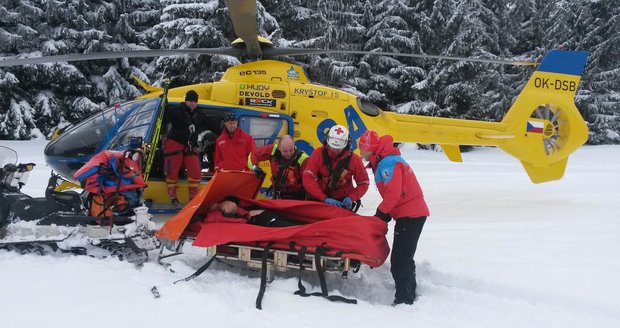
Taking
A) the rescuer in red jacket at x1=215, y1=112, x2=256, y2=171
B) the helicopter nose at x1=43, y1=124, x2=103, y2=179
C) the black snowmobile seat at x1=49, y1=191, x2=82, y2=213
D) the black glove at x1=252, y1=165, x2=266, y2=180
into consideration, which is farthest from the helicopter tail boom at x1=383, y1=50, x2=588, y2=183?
the black snowmobile seat at x1=49, y1=191, x2=82, y2=213

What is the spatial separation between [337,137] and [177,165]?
8.43 ft

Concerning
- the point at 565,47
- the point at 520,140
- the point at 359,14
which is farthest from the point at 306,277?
the point at 565,47

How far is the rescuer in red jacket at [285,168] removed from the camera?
5293 millimetres

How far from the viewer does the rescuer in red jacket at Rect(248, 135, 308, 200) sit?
5293 mm

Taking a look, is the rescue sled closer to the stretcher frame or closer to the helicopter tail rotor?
the stretcher frame

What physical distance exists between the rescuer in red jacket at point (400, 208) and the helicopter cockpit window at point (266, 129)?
9.64 ft

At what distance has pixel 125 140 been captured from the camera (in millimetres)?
6258

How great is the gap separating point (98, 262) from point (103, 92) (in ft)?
51.5

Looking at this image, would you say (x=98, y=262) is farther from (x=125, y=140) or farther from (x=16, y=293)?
(x=125, y=140)

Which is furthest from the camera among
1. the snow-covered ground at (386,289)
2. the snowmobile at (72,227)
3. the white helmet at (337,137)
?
the white helmet at (337,137)

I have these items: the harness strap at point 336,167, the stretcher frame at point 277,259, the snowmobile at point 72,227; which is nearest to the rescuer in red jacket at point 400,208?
the stretcher frame at point 277,259

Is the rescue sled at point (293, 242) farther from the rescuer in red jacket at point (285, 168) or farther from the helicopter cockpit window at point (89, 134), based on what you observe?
the helicopter cockpit window at point (89, 134)

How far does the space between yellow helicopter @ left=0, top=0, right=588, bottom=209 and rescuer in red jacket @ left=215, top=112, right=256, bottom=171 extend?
2.35ft

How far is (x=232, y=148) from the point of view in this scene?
606 cm
